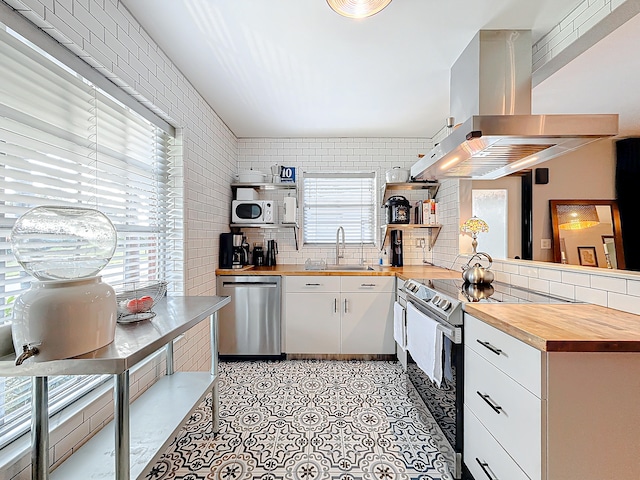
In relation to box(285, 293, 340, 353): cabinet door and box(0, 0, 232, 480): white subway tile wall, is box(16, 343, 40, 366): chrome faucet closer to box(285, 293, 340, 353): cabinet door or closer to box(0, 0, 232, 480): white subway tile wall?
box(0, 0, 232, 480): white subway tile wall

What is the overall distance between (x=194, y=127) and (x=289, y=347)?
7.53 feet

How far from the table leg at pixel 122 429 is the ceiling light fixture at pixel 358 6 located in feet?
5.90

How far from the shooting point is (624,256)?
179 cm

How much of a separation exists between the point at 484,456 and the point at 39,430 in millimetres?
1771

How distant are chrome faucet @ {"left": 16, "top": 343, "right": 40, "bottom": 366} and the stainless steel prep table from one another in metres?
0.03

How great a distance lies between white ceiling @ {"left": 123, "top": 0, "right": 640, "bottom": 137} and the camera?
5.35ft

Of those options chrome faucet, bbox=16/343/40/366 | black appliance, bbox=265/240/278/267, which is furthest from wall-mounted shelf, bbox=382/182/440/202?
chrome faucet, bbox=16/343/40/366

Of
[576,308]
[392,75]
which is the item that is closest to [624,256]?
[576,308]

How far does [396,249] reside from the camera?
358cm

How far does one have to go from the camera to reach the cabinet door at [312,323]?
3.10 m

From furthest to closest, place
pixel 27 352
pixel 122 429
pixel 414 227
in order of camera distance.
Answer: pixel 414 227, pixel 122 429, pixel 27 352

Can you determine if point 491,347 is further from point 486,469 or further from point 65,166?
point 65,166

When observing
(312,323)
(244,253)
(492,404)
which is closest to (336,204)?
(244,253)

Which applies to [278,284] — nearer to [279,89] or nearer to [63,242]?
[279,89]
